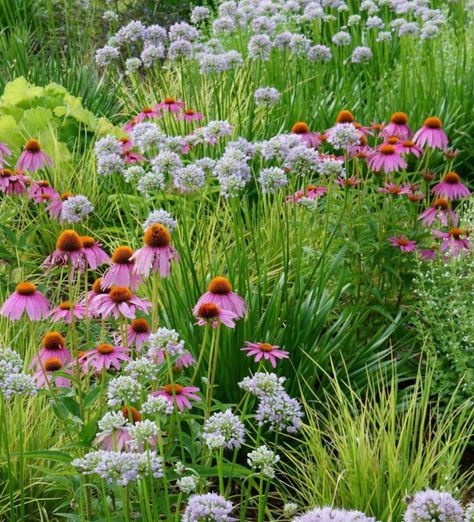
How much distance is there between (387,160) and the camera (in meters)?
3.79

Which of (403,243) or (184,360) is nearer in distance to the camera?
(184,360)

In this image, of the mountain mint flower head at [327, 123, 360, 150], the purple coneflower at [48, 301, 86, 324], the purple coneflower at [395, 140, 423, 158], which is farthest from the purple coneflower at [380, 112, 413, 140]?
the purple coneflower at [48, 301, 86, 324]

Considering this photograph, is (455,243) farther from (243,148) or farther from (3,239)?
(3,239)

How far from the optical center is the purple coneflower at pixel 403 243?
12.0ft

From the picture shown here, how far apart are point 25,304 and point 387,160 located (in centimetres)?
173

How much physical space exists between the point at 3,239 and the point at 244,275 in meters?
1.49

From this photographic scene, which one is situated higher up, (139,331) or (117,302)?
(117,302)

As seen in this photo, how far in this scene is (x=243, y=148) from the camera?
3.46m

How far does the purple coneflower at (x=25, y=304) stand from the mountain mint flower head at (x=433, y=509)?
59.3 inches

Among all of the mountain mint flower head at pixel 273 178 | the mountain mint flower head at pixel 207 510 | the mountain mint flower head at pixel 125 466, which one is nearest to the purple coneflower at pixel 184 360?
the mountain mint flower head at pixel 273 178

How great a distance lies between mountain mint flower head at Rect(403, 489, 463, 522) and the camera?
1.48 meters

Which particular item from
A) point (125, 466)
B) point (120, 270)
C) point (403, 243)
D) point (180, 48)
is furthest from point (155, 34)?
point (125, 466)

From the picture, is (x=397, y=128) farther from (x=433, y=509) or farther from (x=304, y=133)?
(x=433, y=509)

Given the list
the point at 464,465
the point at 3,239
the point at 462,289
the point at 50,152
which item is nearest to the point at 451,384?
the point at 464,465
